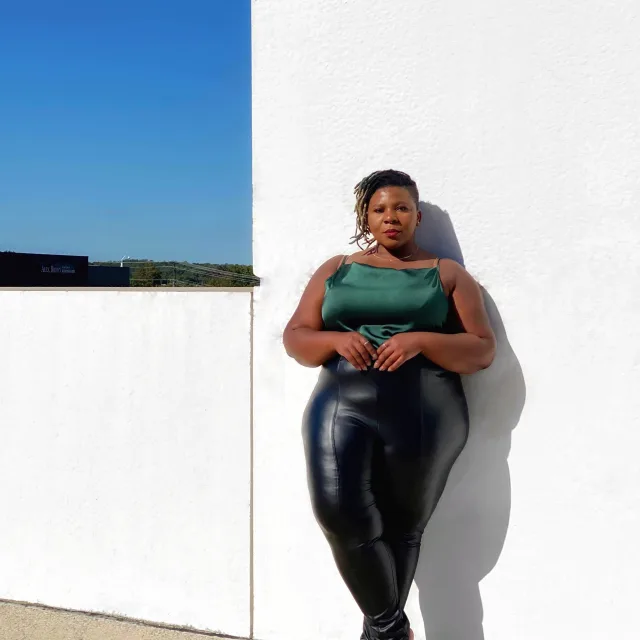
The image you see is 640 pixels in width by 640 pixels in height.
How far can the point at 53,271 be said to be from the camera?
2269cm

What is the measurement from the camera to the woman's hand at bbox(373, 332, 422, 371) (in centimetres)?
217

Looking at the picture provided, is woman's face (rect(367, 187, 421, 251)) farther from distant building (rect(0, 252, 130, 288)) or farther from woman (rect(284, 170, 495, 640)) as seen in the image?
distant building (rect(0, 252, 130, 288))

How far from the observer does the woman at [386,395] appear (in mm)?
2166

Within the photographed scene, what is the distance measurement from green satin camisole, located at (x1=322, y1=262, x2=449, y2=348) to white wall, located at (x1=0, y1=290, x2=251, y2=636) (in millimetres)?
680

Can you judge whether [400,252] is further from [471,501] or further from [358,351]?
[471,501]

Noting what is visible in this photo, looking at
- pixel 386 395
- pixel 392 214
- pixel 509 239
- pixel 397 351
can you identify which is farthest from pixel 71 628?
pixel 509 239

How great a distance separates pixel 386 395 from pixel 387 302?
0.29 meters

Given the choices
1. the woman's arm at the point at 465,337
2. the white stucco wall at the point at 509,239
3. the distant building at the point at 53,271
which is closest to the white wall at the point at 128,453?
the white stucco wall at the point at 509,239

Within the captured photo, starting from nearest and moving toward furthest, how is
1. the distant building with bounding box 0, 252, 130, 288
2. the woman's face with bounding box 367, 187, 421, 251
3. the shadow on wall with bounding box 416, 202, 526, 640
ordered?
the woman's face with bounding box 367, 187, 421, 251, the shadow on wall with bounding box 416, 202, 526, 640, the distant building with bounding box 0, 252, 130, 288

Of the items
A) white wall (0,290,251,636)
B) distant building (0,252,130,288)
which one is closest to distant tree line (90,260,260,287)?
distant building (0,252,130,288)

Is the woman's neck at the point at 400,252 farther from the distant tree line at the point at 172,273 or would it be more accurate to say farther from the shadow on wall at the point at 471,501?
the distant tree line at the point at 172,273

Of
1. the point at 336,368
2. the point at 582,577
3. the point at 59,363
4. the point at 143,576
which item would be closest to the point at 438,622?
the point at 582,577

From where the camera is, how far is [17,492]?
127 inches

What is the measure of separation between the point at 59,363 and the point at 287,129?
1.46 meters
